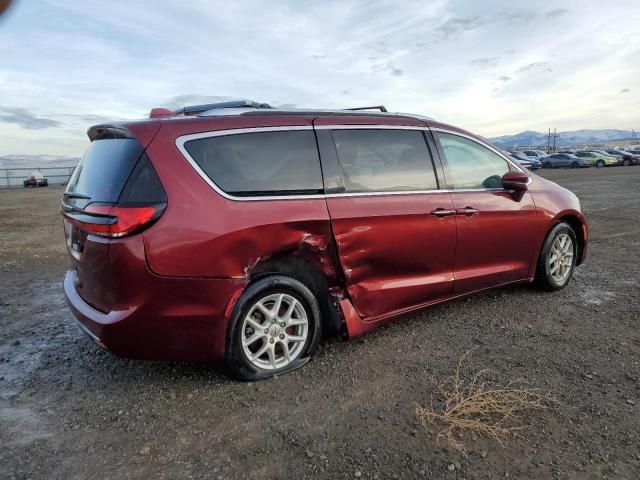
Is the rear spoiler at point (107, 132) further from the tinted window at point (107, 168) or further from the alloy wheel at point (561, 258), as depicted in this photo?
the alloy wheel at point (561, 258)

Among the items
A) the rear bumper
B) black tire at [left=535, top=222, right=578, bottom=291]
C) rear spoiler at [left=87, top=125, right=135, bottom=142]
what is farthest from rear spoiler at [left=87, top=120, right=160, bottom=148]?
black tire at [left=535, top=222, right=578, bottom=291]

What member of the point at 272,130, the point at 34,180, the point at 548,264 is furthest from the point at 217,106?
the point at 34,180

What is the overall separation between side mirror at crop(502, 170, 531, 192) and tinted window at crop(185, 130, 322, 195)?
6.36 feet

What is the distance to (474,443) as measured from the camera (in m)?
2.46

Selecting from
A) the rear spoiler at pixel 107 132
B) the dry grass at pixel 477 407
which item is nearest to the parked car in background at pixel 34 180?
the rear spoiler at pixel 107 132

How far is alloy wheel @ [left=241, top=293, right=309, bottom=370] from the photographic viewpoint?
125 inches

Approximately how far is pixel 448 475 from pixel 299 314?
1.44 metres

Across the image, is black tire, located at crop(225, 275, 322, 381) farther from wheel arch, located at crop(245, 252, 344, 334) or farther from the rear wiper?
the rear wiper

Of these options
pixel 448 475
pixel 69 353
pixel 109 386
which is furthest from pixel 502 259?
pixel 69 353

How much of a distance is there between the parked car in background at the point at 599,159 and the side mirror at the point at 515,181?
46.2 metres

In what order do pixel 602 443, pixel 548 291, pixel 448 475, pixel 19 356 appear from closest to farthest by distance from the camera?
pixel 448 475 → pixel 602 443 → pixel 19 356 → pixel 548 291

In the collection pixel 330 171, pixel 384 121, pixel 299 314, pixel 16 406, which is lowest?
pixel 16 406

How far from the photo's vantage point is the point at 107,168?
3.04m

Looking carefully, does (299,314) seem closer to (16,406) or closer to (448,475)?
(448,475)
